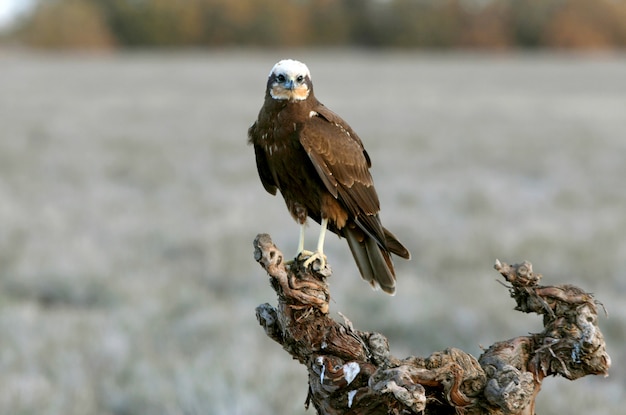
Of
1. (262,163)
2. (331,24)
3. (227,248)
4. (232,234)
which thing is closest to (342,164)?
(262,163)

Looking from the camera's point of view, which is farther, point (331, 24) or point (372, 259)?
point (331, 24)

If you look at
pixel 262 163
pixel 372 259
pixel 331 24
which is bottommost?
pixel 372 259

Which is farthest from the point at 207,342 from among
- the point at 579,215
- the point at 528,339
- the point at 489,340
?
the point at 579,215

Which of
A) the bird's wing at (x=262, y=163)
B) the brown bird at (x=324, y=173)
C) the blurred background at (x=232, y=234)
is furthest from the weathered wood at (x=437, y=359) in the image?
the blurred background at (x=232, y=234)

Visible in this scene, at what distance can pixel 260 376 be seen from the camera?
5355mm

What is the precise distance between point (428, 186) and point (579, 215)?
2.79 metres

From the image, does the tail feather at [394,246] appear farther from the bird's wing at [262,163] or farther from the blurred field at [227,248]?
the blurred field at [227,248]

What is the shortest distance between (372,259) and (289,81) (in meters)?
0.79

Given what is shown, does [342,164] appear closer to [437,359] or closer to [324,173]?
[324,173]

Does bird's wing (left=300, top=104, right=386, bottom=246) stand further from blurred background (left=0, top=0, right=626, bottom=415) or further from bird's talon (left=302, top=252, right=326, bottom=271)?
blurred background (left=0, top=0, right=626, bottom=415)

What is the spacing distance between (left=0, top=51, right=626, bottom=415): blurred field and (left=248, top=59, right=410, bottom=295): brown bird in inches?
94.9

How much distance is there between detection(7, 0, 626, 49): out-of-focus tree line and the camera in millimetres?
62344

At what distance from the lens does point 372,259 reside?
2.72 m

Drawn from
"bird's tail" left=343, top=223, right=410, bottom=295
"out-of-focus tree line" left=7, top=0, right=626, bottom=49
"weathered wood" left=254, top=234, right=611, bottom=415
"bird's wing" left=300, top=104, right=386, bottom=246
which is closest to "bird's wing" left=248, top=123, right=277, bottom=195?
"bird's wing" left=300, top=104, right=386, bottom=246
